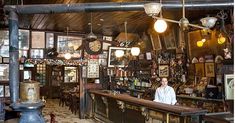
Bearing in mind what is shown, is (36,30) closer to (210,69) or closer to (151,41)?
(151,41)

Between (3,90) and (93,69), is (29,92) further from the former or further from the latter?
(93,69)

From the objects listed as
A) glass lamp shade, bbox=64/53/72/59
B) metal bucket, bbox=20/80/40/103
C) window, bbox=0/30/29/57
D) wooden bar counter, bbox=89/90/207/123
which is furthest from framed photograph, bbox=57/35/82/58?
metal bucket, bbox=20/80/40/103

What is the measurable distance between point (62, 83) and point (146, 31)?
Answer: 743cm

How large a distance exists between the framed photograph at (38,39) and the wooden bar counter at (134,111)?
3331 mm

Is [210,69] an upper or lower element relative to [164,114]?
upper

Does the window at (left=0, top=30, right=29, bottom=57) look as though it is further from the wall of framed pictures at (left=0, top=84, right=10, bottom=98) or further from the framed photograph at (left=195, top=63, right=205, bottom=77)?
the framed photograph at (left=195, top=63, right=205, bottom=77)

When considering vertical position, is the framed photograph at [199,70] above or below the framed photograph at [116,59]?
below

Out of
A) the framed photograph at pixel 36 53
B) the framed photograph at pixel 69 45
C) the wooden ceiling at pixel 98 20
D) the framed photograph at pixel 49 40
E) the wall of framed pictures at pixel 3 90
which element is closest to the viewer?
the wooden ceiling at pixel 98 20

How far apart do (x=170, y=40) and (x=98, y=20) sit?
286 centimetres

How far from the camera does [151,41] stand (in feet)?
42.2

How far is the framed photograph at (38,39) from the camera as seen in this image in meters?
12.8

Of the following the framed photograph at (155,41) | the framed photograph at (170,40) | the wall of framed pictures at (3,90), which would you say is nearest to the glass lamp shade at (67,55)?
the wall of framed pictures at (3,90)

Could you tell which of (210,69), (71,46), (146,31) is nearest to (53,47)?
(71,46)

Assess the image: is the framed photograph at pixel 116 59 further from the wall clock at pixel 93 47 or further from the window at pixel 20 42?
the window at pixel 20 42
